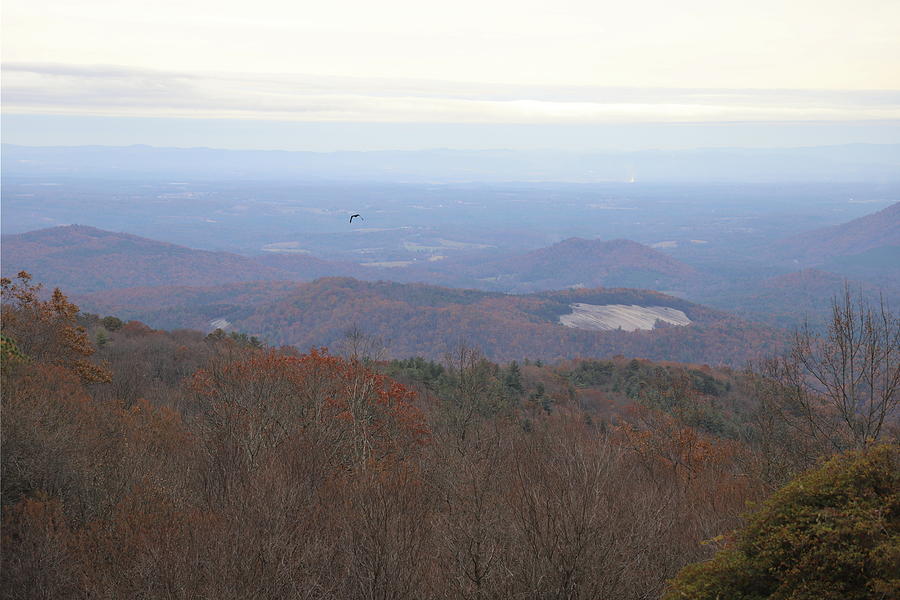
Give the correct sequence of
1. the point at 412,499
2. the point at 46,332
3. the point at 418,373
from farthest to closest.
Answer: the point at 418,373, the point at 46,332, the point at 412,499

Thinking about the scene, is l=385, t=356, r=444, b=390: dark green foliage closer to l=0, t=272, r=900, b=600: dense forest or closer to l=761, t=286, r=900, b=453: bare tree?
l=0, t=272, r=900, b=600: dense forest

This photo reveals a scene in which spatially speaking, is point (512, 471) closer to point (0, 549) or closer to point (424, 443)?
point (424, 443)

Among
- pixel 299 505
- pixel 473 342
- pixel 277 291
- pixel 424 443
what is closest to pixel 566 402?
pixel 424 443

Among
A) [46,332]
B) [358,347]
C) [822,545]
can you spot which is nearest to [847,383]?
[822,545]

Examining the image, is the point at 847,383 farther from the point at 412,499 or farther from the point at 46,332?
the point at 46,332

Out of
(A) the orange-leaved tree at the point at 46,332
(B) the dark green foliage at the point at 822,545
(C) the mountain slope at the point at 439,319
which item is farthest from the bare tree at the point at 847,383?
(C) the mountain slope at the point at 439,319

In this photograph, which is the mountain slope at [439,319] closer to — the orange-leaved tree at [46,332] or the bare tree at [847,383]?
the orange-leaved tree at [46,332]
